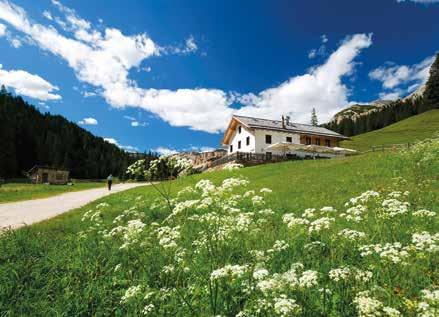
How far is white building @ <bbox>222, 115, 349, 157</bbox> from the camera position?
5005 centimetres

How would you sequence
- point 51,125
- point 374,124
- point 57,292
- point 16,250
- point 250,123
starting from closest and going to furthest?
1. point 57,292
2. point 16,250
3. point 250,123
4. point 51,125
5. point 374,124

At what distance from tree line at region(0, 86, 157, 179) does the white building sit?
39.0 meters

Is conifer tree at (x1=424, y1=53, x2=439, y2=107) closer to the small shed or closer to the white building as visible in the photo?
the white building

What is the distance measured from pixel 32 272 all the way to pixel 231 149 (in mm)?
54480

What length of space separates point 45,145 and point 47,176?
37392 mm

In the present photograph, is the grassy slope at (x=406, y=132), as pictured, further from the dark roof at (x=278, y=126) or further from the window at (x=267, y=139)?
the window at (x=267, y=139)

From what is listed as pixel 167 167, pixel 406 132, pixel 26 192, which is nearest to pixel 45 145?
pixel 26 192

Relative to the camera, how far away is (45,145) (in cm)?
10081

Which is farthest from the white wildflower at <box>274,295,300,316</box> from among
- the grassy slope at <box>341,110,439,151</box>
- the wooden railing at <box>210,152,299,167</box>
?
the grassy slope at <box>341,110,439,151</box>

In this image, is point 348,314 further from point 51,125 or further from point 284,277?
point 51,125

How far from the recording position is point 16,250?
21.4 ft

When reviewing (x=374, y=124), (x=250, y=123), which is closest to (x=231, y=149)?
(x=250, y=123)

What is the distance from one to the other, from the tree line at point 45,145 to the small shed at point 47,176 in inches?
306

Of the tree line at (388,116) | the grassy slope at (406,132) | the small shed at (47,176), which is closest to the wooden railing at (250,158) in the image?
the small shed at (47,176)
